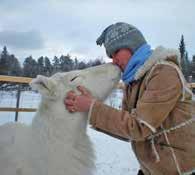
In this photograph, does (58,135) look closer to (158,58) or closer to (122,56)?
(122,56)

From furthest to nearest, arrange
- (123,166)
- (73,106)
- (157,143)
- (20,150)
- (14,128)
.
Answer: (123,166), (14,128), (20,150), (73,106), (157,143)

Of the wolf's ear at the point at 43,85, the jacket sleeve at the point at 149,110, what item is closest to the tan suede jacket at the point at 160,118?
the jacket sleeve at the point at 149,110

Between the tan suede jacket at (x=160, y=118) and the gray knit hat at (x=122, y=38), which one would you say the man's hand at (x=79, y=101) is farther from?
the gray knit hat at (x=122, y=38)

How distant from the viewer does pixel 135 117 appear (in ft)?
9.17

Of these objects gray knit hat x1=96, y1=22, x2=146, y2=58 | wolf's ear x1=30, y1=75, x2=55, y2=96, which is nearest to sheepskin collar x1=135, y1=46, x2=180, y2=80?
gray knit hat x1=96, y1=22, x2=146, y2=58

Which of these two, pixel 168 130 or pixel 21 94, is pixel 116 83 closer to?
pixel 168 130

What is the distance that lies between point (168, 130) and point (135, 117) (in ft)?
0.89

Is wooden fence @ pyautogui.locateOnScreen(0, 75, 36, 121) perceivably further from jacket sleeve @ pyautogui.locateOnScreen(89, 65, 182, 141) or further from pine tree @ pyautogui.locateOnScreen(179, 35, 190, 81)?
jacket sleeve @ pyautogui.locateOnScreen(89, 65, 182, 141)

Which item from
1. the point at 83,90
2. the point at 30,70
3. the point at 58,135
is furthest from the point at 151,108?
the point at 30,70

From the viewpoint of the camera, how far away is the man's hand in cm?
299

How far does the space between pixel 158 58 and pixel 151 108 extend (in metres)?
0.38

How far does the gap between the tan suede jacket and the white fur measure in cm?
42

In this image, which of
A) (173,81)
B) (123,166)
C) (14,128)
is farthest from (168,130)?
(123,166)

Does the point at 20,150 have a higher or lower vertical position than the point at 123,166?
higher
